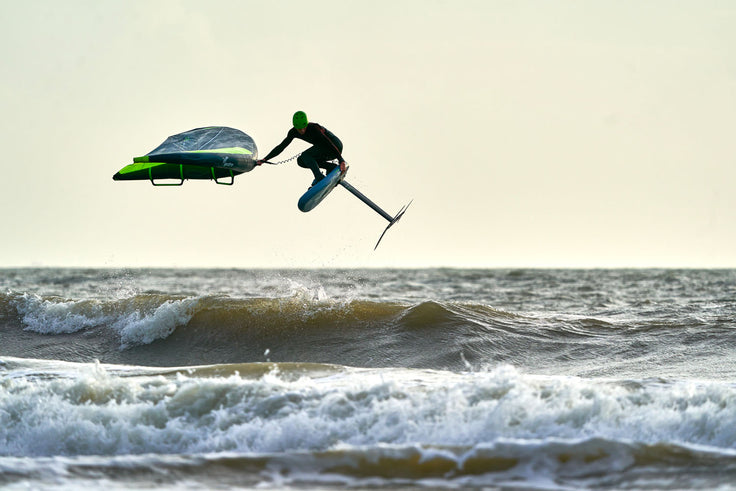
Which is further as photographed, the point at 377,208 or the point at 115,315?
the point at 115,315

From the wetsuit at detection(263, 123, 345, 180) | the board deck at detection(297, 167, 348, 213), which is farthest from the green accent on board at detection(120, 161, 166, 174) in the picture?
the board deck at detection(297, 167, 348, 213)

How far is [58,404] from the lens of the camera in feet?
25.1

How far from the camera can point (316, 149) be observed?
39.2 feet

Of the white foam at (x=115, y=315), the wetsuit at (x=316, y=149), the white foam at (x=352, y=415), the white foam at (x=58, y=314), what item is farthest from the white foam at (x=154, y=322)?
the white foam at (x=352, y=415)

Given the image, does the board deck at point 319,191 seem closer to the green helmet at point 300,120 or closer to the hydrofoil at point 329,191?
the hydrofoil at point 329,191

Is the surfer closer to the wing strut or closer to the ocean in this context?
the wing strut

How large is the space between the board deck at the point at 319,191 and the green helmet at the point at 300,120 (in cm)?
89

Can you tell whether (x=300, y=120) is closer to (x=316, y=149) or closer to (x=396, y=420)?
(x=316, y=149)

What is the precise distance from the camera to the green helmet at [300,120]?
37.3 feet

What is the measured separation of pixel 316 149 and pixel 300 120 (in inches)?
27.4

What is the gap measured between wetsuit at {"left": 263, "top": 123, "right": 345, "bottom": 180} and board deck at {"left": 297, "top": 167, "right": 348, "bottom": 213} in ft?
0.68

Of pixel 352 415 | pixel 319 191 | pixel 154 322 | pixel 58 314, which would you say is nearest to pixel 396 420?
pixel 352 415

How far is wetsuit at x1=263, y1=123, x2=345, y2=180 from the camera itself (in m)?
11.6

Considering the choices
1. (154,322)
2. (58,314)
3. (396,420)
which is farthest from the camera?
(58,314)
